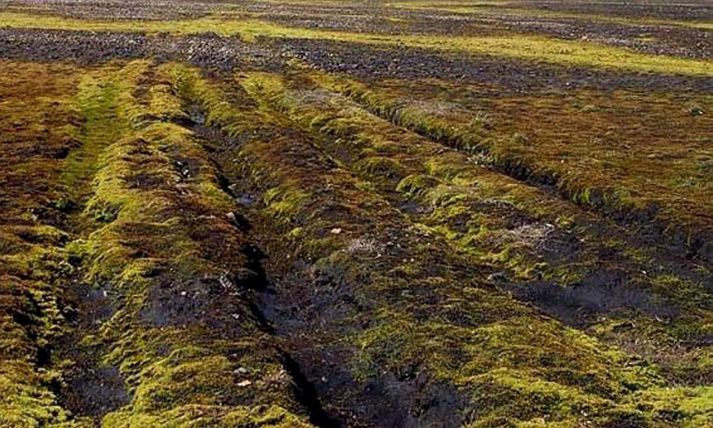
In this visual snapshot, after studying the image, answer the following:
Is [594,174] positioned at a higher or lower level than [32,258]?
lower

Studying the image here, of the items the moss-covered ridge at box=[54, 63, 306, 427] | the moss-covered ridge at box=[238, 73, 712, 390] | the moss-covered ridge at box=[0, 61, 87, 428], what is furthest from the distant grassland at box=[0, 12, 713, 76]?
the moss-covered ridge at box=[54, 63, 306, 427]

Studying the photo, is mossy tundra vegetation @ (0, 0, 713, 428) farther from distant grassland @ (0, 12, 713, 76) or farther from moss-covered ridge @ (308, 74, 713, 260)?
distant grassland @ (0, 12, 713, 76)

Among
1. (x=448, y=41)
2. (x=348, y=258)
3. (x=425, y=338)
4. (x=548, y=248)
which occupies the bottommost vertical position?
(x=448, y=41)

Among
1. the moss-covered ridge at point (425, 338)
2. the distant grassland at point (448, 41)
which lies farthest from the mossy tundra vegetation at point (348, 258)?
the distant grassland at point (448, 41)

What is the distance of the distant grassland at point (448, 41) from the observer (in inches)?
3368

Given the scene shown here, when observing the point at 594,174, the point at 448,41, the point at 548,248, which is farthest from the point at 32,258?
the point at 448,41

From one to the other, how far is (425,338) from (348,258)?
609 cm

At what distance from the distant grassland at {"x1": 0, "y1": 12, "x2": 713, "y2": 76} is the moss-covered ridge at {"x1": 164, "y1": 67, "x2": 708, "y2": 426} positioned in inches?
2375

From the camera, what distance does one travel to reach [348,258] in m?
26.8

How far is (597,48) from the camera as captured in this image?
329ft

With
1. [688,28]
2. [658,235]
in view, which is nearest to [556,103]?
A: [658,235]

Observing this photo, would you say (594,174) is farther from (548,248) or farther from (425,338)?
(425,338)

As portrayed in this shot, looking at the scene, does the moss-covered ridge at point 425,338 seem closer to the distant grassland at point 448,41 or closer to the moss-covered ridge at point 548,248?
the moss-covered ridge at point 548,248

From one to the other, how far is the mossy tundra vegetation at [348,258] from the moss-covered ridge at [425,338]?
0.28ft
